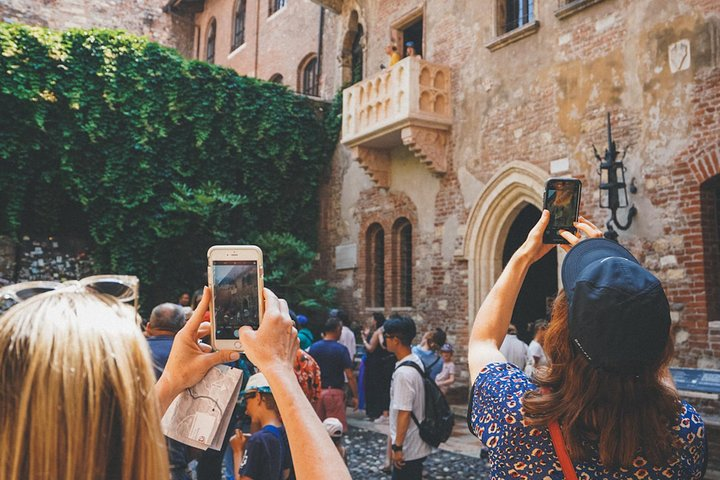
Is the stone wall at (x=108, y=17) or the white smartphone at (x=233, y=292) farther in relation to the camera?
→ the stone wall at (x=108, y=17)

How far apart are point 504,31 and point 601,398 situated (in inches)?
441

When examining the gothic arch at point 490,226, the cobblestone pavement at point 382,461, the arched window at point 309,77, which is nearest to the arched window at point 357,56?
the arched window at point 309,77

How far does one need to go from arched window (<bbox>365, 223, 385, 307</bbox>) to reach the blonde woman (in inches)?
536

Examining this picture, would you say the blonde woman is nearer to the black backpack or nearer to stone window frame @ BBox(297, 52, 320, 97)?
the black backpack

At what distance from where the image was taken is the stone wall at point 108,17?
857 inches

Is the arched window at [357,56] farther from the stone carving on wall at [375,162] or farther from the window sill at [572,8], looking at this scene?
the window sill at [572,8]

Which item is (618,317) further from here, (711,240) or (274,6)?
(274,6)

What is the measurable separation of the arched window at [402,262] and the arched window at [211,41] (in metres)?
14.7

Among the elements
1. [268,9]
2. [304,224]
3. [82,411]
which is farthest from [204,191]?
[82,411]

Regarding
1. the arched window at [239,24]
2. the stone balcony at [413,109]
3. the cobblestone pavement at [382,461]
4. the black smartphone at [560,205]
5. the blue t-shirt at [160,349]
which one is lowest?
the cobblestone pavement at [382,461]

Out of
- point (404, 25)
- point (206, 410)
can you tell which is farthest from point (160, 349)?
point (404, 25)

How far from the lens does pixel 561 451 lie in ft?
5.28

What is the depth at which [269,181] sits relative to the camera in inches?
627

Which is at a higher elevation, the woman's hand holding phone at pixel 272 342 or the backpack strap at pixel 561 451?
the woman's hand holding phone at pixel 272 342
